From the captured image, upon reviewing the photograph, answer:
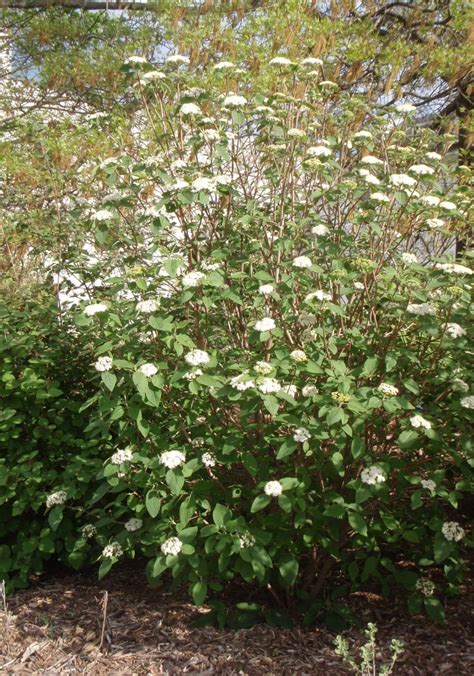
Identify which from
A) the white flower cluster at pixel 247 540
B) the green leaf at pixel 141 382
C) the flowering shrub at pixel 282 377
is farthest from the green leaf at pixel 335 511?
the green leaf at pixel 141 382

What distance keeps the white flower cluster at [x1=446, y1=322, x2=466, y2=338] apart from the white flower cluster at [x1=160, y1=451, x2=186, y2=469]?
38.7 inches

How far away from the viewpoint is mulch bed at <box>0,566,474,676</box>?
8.20 feet

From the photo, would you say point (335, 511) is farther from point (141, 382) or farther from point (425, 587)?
point (141, 382)

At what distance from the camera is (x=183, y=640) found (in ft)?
8.75

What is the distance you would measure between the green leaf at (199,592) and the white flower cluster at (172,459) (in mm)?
467

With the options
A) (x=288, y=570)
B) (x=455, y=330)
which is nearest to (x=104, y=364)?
(x=288, y=570)

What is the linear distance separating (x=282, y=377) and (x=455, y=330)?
2.06ft

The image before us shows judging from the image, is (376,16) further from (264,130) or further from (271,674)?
(271,674)

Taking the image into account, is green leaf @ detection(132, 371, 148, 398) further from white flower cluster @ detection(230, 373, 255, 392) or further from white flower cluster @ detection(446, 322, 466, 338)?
white flower cluster @ detection(446, 322, 466, 338)

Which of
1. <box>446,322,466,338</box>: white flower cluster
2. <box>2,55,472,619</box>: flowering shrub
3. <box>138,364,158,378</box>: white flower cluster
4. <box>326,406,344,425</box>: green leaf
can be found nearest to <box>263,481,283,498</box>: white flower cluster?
<box>2,55,472,619</box>: flowering shrub

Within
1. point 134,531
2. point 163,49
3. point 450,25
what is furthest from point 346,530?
point 163,49

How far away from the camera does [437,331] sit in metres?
2.26

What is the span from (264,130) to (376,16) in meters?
3.24

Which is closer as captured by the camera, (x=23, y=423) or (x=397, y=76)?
(x=23, y=423)
